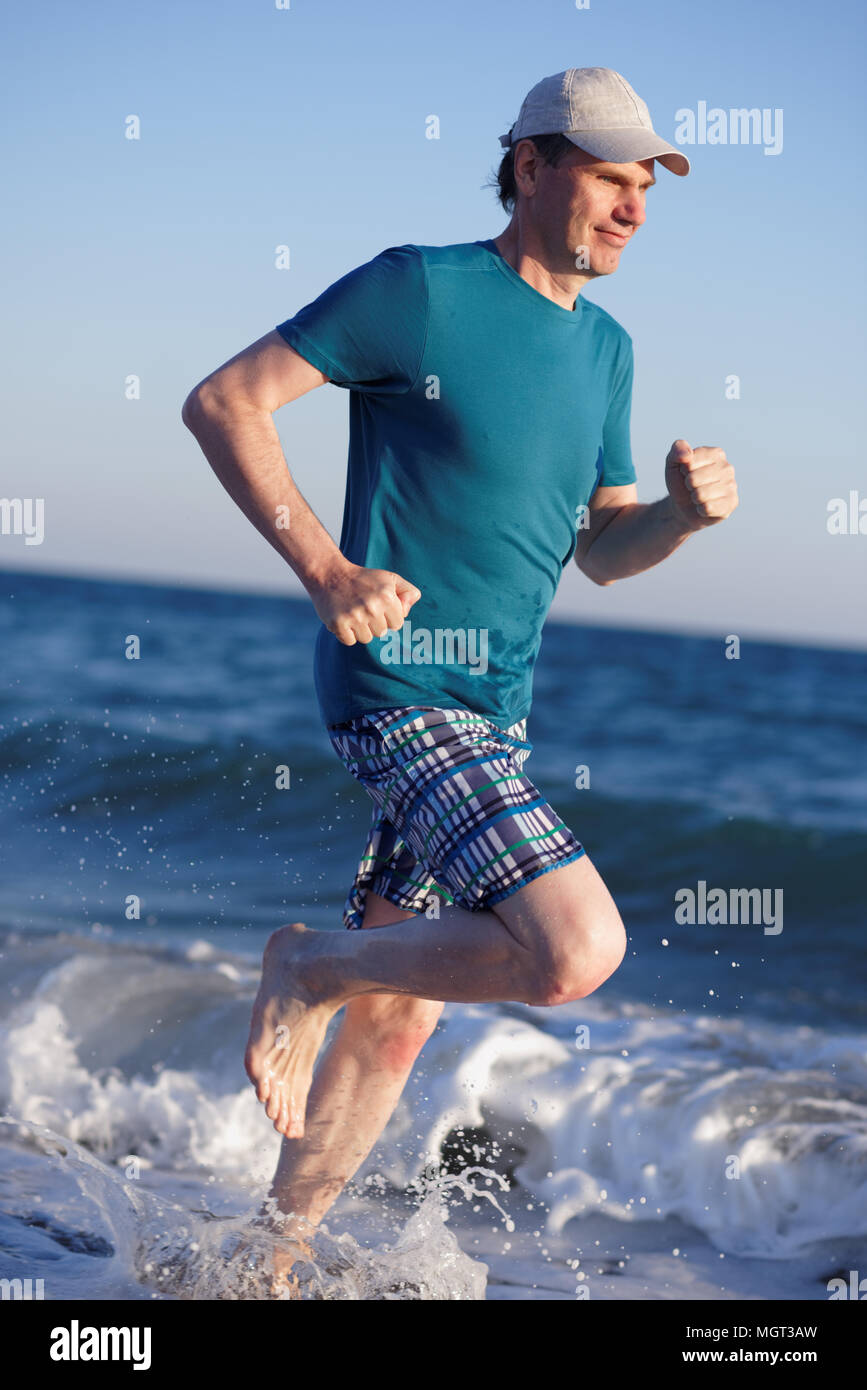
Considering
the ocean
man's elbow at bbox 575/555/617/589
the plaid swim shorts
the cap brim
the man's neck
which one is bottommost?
the ocean

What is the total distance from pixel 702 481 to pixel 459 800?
0.81 meters

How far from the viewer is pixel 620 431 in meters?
2.92

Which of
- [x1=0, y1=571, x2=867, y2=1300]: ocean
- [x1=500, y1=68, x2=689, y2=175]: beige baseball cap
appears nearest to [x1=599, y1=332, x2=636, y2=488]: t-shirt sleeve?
[x1=500, y1=68, x2=689, y2=175]: beige baseball cap

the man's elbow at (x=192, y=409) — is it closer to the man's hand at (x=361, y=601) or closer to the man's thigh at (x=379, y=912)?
the man's hand at (x=361, y=601)

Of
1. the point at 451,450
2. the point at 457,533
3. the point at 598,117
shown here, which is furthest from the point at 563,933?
the point at 598,117

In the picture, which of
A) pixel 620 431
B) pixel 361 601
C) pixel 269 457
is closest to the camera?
pixel 361 601

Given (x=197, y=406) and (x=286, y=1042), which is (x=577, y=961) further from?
(x=197, y=406)

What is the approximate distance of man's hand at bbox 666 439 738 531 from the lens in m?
2.61

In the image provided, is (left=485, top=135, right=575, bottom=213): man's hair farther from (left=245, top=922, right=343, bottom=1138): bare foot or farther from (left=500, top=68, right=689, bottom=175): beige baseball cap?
(left=245, top=922, right=343, bottom=1138): bare foot

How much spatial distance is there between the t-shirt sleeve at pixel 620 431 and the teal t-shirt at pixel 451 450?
231 mm

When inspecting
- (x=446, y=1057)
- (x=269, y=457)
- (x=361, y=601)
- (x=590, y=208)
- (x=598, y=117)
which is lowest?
(x=446, y=1057)

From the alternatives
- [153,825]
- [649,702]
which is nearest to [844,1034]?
[153,825]

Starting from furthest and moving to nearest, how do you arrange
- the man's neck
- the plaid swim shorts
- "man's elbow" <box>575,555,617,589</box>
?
"man's elbow" <box>575,555,617,589</box>, the man's neck, the plaid swim shorts

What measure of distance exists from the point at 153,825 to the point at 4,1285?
573 cm
